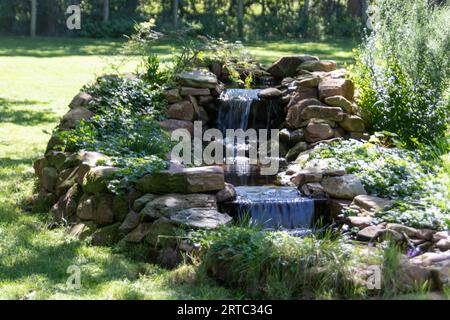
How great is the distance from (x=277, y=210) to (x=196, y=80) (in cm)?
392

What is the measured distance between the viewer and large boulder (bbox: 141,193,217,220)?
631 cm

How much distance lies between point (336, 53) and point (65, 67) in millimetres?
7313

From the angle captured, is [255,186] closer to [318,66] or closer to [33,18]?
[318,66]

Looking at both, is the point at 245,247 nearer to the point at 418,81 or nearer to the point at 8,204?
the point at 8,204

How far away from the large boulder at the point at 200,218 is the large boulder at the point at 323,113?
12.8 feet

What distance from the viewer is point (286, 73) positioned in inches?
453

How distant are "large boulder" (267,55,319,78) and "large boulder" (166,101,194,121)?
211cm

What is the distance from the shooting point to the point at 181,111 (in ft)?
33.0

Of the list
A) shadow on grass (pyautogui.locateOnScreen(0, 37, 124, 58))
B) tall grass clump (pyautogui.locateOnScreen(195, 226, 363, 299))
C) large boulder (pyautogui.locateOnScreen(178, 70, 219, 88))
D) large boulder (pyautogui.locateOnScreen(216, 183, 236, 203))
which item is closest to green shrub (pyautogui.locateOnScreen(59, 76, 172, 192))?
large boulder (pyautogui.locateOnScreen(178, 70, 219, 88))

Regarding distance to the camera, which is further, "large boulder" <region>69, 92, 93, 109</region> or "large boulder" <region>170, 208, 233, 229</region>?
"large boulder" <region>69, 92, 93, 109</region>

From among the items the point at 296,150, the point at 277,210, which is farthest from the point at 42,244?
the point at 296,150

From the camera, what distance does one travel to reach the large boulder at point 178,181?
6.64m

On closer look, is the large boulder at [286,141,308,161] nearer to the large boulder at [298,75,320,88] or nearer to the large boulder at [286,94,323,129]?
the large boulder at [286,94,323,129]
